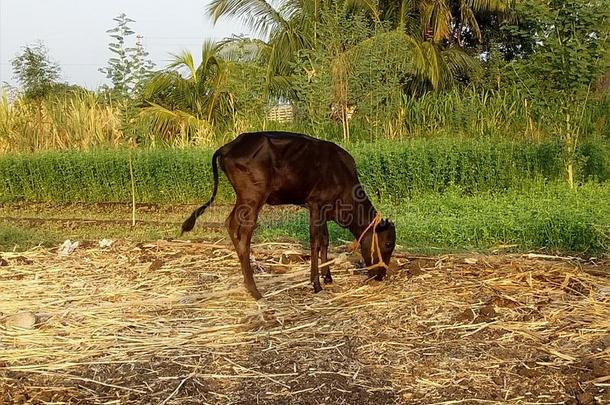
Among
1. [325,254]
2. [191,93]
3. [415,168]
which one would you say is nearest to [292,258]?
[325,254]

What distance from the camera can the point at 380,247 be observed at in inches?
277

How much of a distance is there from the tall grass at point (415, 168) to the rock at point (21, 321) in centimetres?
849

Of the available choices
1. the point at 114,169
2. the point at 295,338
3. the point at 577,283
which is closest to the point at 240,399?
the point at 295,338

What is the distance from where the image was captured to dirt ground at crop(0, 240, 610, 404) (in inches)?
182

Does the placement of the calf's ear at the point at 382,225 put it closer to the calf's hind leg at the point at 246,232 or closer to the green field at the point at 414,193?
the calf's hind leg at the point at 246,232

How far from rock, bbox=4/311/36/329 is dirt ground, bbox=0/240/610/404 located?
0.06ft

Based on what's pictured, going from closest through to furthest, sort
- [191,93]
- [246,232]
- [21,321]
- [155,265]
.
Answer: [21,321] → [246,232] → [155,265] → [191,93]

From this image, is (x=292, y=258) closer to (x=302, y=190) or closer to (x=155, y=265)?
(x=302, y=190)

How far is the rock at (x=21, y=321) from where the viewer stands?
→ 6074mm

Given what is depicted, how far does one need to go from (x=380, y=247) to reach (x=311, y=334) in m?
1.66

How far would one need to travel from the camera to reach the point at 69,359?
5.29m

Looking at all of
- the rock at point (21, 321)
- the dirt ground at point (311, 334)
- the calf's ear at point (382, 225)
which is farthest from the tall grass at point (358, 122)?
the rock at point (21, 321)

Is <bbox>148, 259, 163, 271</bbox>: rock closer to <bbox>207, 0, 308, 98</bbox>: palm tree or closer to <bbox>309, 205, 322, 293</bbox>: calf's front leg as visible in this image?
<bbox>309, 205, 322, 293</bbox>: calf's front leg

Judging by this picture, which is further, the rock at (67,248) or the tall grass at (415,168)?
the tall grass at (415,168)
